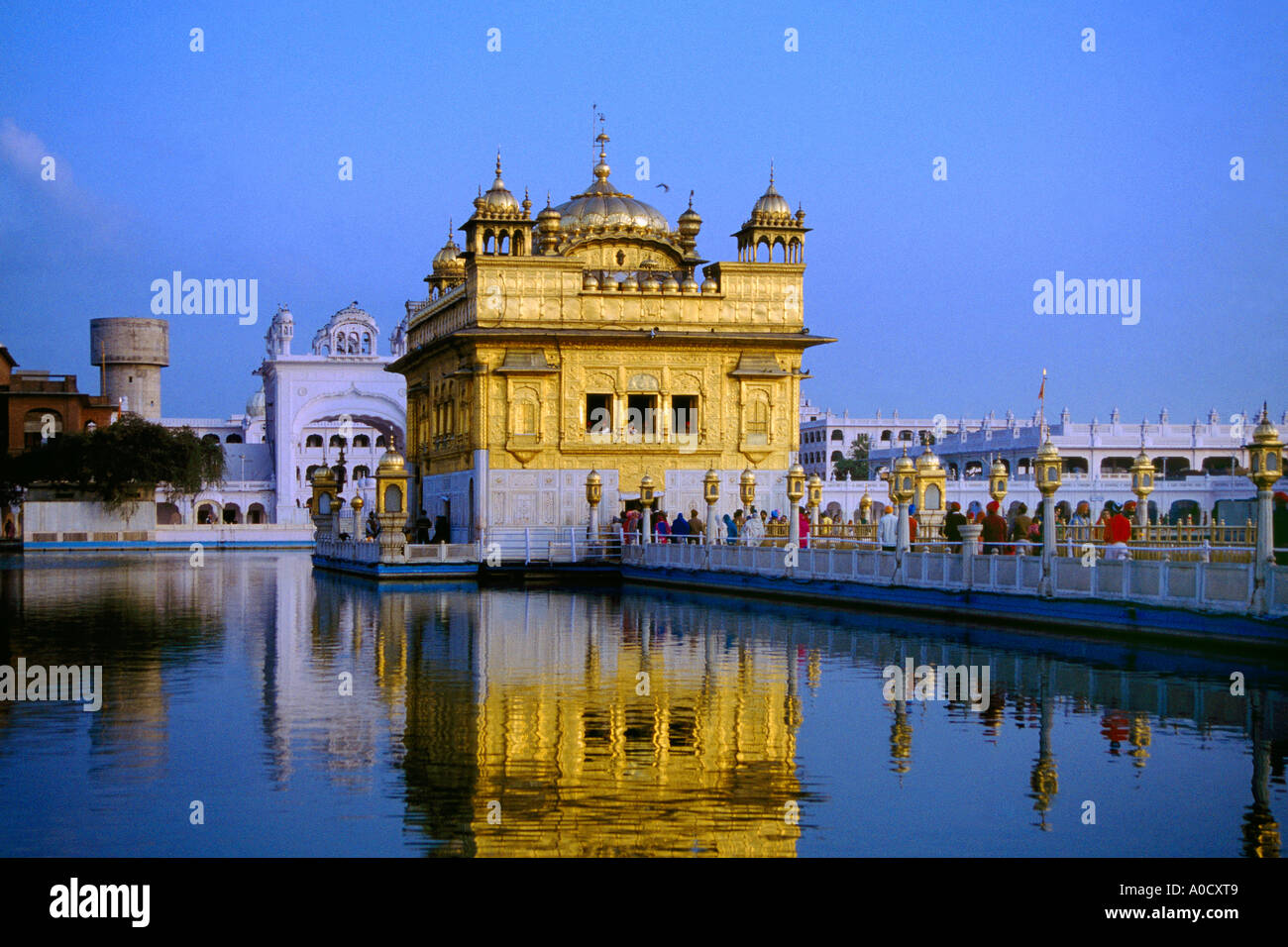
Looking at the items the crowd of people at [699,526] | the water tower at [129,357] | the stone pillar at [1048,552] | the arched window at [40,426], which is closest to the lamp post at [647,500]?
the crowd of people at [699,526]

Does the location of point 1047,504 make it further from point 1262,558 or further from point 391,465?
point 391,465

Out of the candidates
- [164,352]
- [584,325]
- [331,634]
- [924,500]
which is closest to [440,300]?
[584,325]

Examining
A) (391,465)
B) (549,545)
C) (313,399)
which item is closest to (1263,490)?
(549,545)

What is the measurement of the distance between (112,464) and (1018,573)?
5256cm

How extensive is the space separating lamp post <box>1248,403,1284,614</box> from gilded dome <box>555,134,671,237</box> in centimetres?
2467

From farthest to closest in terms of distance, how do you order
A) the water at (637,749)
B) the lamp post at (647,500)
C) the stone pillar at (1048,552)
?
1. the lamp post at (647,500)
2. the stone pillar at (1048,552)
3. the water at (637,749)

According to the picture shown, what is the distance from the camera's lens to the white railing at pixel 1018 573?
15.4 m

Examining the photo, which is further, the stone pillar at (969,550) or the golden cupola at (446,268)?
the golden cupola at (446,268)

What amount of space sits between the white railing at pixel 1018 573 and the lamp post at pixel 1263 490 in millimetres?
77

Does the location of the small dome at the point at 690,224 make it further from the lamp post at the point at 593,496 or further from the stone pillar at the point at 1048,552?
the stone pillar at the point at 1048,552

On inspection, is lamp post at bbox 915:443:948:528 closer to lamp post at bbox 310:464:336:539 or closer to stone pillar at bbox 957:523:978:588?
stone pillar at bbox 957:523:978:588

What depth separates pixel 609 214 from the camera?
38.9 m

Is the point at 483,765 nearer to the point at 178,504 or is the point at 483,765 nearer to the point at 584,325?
the point at 584,325
